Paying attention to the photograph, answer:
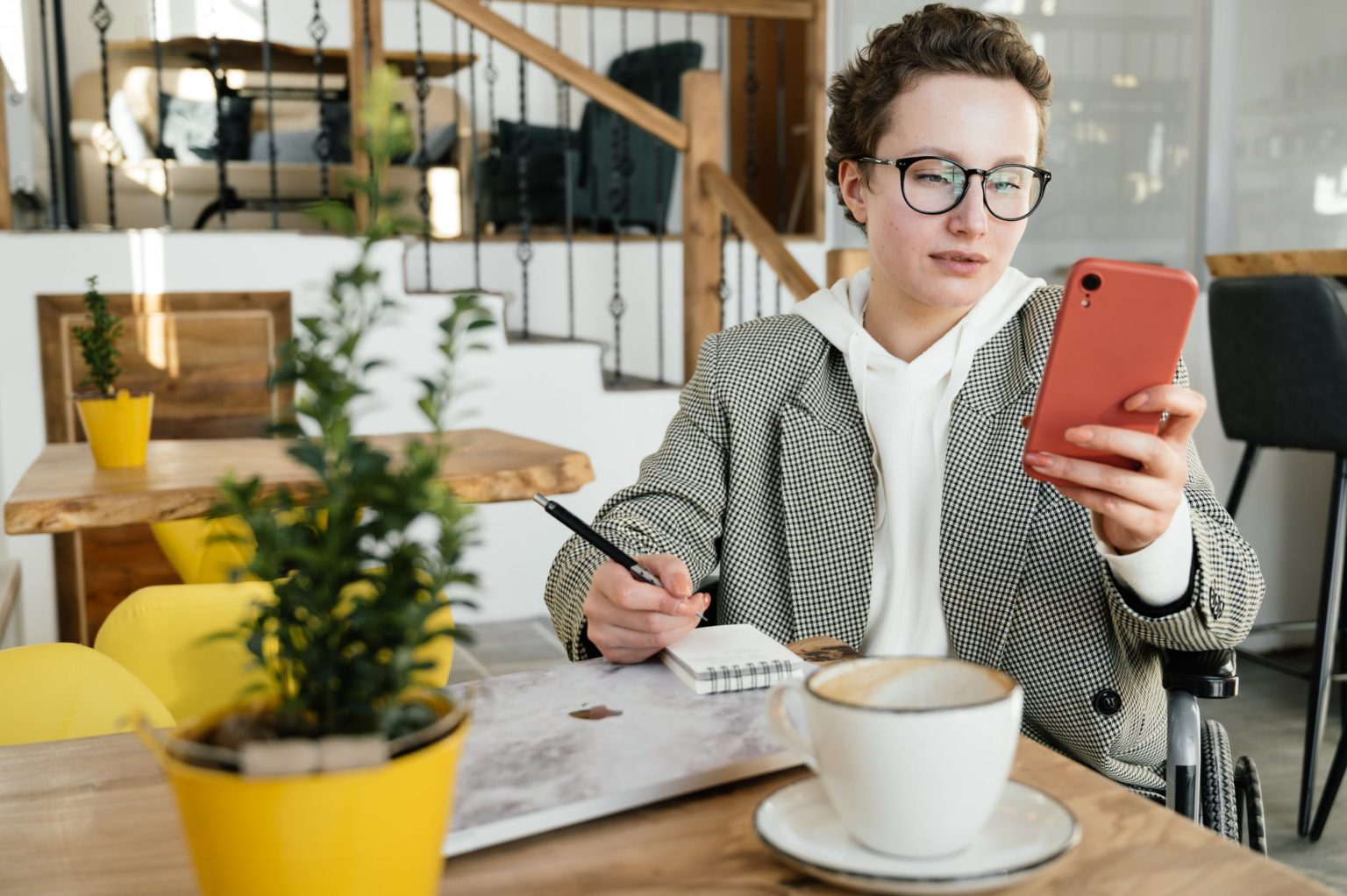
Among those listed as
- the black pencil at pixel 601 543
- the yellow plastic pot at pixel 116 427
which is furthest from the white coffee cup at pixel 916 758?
the yellow plastic pot at pixel 116 427

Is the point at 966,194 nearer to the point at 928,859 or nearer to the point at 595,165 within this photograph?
the point at 928,859

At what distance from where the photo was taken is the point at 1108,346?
31.8 inches

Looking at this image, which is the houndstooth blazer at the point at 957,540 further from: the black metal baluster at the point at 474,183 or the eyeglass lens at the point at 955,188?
the black metal baluster at the point at 474,183

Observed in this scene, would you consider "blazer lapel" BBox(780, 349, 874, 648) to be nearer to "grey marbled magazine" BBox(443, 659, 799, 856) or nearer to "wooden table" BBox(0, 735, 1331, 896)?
"grey marbled magazine" BBox(443, 659, 799, 856)

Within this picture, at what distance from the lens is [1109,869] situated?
21.6 inches

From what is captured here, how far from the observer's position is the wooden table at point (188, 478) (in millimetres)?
1764

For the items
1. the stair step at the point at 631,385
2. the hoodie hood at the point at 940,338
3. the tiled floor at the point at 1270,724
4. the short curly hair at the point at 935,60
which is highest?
the short curly hair at the point at 935,60

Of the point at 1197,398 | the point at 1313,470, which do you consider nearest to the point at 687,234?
the point at 1313,470

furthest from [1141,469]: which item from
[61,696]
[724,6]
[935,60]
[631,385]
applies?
[724,6]

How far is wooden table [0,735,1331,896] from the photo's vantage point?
542mm

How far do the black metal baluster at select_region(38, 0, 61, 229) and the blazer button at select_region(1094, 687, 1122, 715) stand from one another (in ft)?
11.3

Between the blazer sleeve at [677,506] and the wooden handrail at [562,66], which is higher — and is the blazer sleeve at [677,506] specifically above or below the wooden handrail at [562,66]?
Result: below

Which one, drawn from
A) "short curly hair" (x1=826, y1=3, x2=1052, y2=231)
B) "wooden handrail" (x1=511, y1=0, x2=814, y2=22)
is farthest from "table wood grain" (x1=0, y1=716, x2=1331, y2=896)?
"wooden handrail" (x1=511, y1=0, x2=814, y2=22)

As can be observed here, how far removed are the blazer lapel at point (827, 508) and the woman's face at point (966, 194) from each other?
0.49 feet
